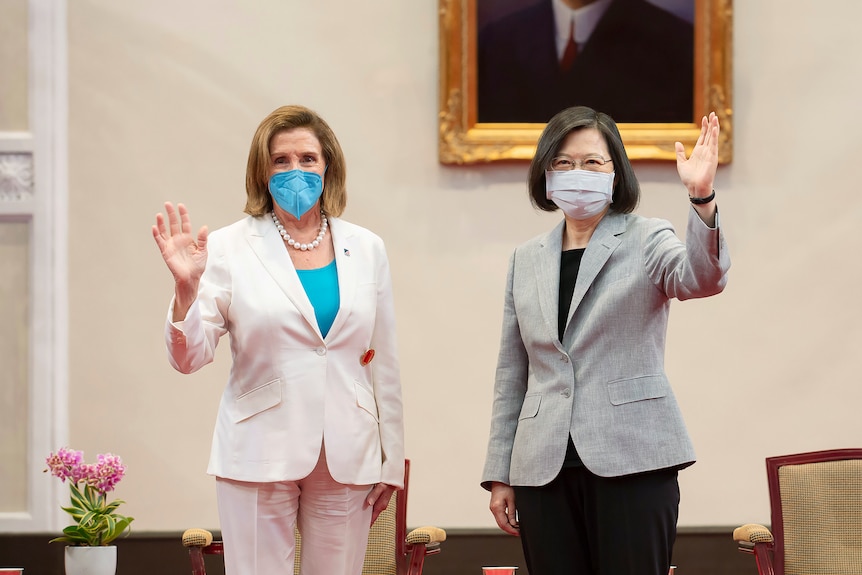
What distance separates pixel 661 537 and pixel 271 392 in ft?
3.20

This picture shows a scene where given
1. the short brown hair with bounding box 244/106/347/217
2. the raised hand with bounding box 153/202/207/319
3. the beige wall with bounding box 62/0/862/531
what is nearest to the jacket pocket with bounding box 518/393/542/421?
the short brown hair with bounding box 244/106/347/217

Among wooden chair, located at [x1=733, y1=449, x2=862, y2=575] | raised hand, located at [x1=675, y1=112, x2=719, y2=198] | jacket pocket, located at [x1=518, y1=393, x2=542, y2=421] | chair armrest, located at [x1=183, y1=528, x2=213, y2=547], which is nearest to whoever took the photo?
raised hand, located at [x1=675, y1=112, x2=719, y2=198]

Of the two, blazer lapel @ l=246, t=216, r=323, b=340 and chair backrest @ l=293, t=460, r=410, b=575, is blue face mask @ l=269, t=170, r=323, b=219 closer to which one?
blazer lapel @ l=246, t=216, r=323, b=340

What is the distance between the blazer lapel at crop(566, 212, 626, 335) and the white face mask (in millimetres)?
50

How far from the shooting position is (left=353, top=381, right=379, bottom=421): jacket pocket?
2.46 m

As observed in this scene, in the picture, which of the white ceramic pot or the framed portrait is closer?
the white ceramic pot

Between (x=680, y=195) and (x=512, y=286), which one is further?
(x=680, y=195)

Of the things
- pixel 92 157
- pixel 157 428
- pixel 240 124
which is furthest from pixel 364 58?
pixel 157 428

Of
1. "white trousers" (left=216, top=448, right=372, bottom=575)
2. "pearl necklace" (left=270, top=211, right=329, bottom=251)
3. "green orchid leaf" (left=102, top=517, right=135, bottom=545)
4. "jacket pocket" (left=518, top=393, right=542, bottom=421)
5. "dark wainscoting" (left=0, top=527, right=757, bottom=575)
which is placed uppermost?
"pearl necklace" (left=270, top=211, right=329, bottom=251)

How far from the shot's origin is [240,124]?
4.34 m

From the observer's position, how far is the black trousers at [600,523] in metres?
2.13

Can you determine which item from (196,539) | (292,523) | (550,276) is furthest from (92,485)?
(550,276)

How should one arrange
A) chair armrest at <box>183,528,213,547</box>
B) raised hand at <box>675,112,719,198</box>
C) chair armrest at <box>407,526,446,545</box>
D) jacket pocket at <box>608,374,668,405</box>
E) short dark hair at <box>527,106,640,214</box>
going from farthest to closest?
1. chair armrest at <box>407,526,446,545</box>
2. chair armrest at <box>183,528,213,547</box>
3. short dark hair at <box>527,106,640,214</box>
4. jacket pocket at <box>608,374,668,405</box>
5. raised hand at <box>675,112,719,198</box>

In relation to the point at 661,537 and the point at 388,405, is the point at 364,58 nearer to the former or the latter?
the point at 388,405
